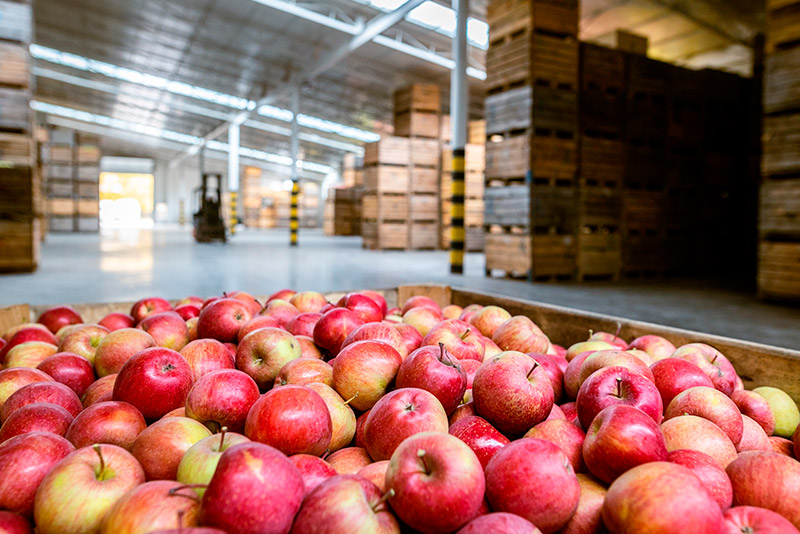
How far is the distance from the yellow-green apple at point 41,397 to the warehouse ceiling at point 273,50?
12.7 meters

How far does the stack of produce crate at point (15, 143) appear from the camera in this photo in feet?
24.9

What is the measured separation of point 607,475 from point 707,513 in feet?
0.83

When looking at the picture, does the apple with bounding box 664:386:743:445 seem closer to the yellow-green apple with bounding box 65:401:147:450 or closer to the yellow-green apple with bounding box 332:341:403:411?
the yellow-green apple with bounding box 332:341:403:411

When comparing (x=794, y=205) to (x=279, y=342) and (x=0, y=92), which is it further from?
(x=0, y=92)

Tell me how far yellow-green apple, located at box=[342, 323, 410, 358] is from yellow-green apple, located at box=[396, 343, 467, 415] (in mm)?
223

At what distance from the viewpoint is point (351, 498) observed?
34.7 inches

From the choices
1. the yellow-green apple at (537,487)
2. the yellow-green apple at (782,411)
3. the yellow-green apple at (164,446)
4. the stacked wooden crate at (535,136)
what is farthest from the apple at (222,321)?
the stacked wooden crate at (535,136)

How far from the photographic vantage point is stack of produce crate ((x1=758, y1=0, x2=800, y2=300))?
19.4 ft

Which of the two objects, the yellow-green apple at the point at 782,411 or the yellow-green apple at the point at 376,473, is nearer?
the yellow-green apple at the point at 376,473

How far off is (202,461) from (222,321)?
1063mm

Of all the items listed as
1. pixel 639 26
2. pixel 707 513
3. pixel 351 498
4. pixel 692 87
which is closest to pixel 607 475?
pixel 707 513

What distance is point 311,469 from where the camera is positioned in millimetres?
1091

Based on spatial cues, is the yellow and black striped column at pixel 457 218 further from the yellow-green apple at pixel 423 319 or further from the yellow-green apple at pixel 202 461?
the yellow-green apple at pixel 202 461

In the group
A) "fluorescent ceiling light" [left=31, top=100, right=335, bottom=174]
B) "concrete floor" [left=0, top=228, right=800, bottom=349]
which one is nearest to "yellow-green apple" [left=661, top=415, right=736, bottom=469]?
"concrete floor" [left=0, top=228, right=800, bottom=349]
